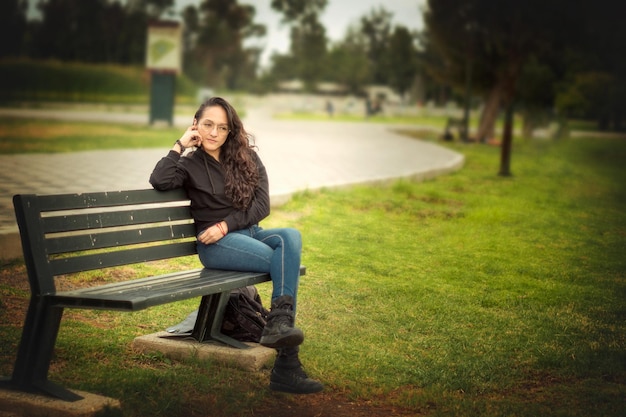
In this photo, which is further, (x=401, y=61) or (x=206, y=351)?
(x=401, y=61)

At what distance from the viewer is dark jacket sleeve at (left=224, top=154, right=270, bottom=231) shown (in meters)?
4.95

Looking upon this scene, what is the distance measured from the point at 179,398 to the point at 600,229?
7.91 metres

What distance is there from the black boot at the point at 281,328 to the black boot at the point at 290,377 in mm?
138

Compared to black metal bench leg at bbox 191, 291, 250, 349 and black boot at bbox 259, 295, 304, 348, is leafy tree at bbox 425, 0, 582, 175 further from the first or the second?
black boot at bbox 259, 295, 304, 348

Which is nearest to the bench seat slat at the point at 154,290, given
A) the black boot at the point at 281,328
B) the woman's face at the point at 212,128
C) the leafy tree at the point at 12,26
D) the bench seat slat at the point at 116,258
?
the bench seat slat at the point at 116,258

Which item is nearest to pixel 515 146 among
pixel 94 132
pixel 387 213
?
pixel 94 132

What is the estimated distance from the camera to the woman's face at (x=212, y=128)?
496cm

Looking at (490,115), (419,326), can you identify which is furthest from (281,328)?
(490,115)

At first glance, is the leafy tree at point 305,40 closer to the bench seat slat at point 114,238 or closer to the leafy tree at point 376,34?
the leafy tree at point 376,34

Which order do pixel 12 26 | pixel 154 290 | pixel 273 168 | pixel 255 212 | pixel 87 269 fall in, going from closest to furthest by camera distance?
1. pixel 154 290
2. pixel 87 269
3. pixel 255 212
4. pixel 273 168
5. pixel 12 26

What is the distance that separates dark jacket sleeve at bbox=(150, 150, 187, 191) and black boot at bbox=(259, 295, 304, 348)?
2.92 feet

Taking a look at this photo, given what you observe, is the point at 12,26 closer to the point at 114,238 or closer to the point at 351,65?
the point at 114,238

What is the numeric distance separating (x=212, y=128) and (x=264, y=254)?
2.59 feet

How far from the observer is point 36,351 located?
4051 millimetres
